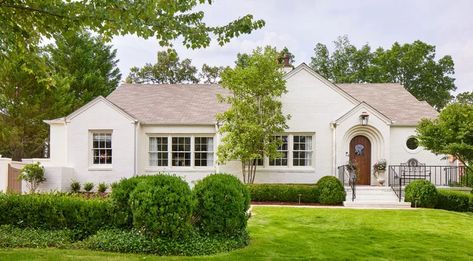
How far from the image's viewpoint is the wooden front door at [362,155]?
869 inches

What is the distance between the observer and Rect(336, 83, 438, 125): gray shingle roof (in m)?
22.8

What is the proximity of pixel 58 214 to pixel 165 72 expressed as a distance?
130 ft

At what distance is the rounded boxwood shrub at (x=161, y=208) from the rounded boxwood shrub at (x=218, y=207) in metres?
0.57

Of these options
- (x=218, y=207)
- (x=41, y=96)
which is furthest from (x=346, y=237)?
(x=41, y=96)

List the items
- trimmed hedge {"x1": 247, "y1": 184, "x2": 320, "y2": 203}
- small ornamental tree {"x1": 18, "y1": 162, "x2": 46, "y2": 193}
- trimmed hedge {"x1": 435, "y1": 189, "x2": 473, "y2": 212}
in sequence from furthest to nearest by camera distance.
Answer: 1. small ornamental tree {"x1": 18, "y1": 162, "x2": 46, "y2": 193}
2. trimmed hedge {"x1": 247, "y1": 184, "x2": 320, "y2": 203}
3. trimmed hedge {"x1": 435, "y1": 189, "x2": 473, "y2": 212}

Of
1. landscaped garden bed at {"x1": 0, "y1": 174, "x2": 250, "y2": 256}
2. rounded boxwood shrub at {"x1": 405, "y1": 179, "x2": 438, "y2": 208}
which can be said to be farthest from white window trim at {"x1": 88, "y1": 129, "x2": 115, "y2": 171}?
rounded boxwood shrub at {"x1": 405, "y1": 179, "x2": 438, "y2": 208}

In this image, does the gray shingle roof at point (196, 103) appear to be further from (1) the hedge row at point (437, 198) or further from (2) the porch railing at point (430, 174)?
(1) the hedge row at point (437, 198)

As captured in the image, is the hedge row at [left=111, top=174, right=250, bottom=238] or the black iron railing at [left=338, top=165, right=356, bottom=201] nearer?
the hedge row at [left=111, top=174, right=250, bottom=238]

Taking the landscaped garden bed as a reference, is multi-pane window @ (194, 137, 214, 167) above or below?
above

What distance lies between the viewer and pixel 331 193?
1831cm

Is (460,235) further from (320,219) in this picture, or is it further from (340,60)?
(340,60)

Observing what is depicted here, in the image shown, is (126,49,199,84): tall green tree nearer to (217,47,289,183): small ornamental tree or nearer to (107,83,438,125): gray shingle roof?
(107,83,438,125): gray shingle roof

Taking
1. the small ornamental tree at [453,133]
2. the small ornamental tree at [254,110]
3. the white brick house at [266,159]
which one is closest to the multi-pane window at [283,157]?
the white brick house at [266,159]

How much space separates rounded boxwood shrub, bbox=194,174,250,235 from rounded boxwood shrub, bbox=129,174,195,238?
1.86 ft
